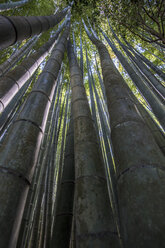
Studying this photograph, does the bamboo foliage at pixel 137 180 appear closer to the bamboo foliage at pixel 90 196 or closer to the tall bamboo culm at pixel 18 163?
the bamboo foliage at pixel 90 196

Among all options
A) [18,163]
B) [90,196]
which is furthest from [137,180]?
[18,163]

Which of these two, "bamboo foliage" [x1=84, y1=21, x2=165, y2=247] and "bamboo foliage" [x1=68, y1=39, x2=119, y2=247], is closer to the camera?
"bamboo foliage" [x1=84, y1=21, x2=165, y2=247]

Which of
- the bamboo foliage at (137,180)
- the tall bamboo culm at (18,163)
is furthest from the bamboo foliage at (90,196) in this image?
the tall bamboo culm at (18,163)

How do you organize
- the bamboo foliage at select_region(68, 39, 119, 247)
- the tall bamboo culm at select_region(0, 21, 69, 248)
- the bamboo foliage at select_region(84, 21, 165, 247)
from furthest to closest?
1. the bamboo foliage at select_region(68, 39, 119, 247)
2. the tall bamboo culm at select_region(0, 21, 69, 248)
3. the bamboo foliage at select_region(84, 21, 165, 247)

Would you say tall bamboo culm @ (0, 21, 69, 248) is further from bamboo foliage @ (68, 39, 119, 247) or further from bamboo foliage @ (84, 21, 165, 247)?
bamboo foliage @ (84, 21, 165, 247)

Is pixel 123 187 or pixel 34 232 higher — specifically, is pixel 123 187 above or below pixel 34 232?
below

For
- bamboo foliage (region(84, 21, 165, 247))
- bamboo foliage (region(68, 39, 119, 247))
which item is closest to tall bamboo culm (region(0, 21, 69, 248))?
bamboo foliage (region(68, 39, 119, 247))

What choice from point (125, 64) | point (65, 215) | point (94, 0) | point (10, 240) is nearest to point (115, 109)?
point (10, 240)

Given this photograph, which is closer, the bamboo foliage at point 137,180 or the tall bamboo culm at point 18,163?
the bamboo foliage at point 137,180

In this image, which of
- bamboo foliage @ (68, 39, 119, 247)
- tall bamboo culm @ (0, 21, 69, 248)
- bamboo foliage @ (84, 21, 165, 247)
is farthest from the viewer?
bamboo foliage @ (68, 39, 119, 247)

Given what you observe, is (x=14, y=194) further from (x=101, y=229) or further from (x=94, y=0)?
(x=94, y=0)

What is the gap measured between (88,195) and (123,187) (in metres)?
0.44

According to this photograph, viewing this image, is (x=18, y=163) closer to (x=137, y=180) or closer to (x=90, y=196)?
(x=90, y=196)

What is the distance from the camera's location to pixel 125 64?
12.9 feet
